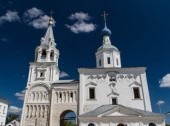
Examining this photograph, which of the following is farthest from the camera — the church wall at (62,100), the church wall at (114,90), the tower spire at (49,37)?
the tower spire at (49,37)

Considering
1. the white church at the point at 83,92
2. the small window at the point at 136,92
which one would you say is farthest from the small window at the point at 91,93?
the small window at the point at 136,92

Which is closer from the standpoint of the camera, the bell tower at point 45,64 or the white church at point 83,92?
the white church at point 83,92

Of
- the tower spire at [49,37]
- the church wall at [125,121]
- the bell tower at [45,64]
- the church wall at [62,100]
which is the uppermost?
the tower spire at [49,37]

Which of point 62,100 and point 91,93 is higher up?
point 91,93

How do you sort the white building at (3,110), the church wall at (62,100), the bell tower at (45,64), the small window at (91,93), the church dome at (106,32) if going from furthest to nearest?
the white building at (3,110)
the church dome at (106,32)
the bell tower at (45,64)
the small window at (91,93)
the church wall at (62,100)

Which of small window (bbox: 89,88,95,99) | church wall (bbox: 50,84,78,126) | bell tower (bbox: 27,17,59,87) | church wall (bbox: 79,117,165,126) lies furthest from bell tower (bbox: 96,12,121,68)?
church wall (bbox: 79,117,165,126)

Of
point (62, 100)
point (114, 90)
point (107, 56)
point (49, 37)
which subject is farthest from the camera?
point (49, 37)

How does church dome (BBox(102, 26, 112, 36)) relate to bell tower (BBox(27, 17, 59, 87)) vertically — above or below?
above

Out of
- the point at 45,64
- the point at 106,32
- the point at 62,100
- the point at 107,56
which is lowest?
the point at 62,100

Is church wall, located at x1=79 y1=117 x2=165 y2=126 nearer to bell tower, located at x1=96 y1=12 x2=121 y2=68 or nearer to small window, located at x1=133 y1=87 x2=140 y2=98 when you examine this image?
small window, located at x1=133 y1=87 x2=140 y2=98

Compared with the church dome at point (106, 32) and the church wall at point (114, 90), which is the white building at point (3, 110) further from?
the church dome at point (106, 32)

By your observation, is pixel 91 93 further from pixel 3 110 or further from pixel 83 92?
pixel 3 110

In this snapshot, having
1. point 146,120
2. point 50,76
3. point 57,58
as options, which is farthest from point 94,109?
point 57,58

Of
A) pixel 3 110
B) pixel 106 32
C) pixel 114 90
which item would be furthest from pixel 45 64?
pixel 3 110
